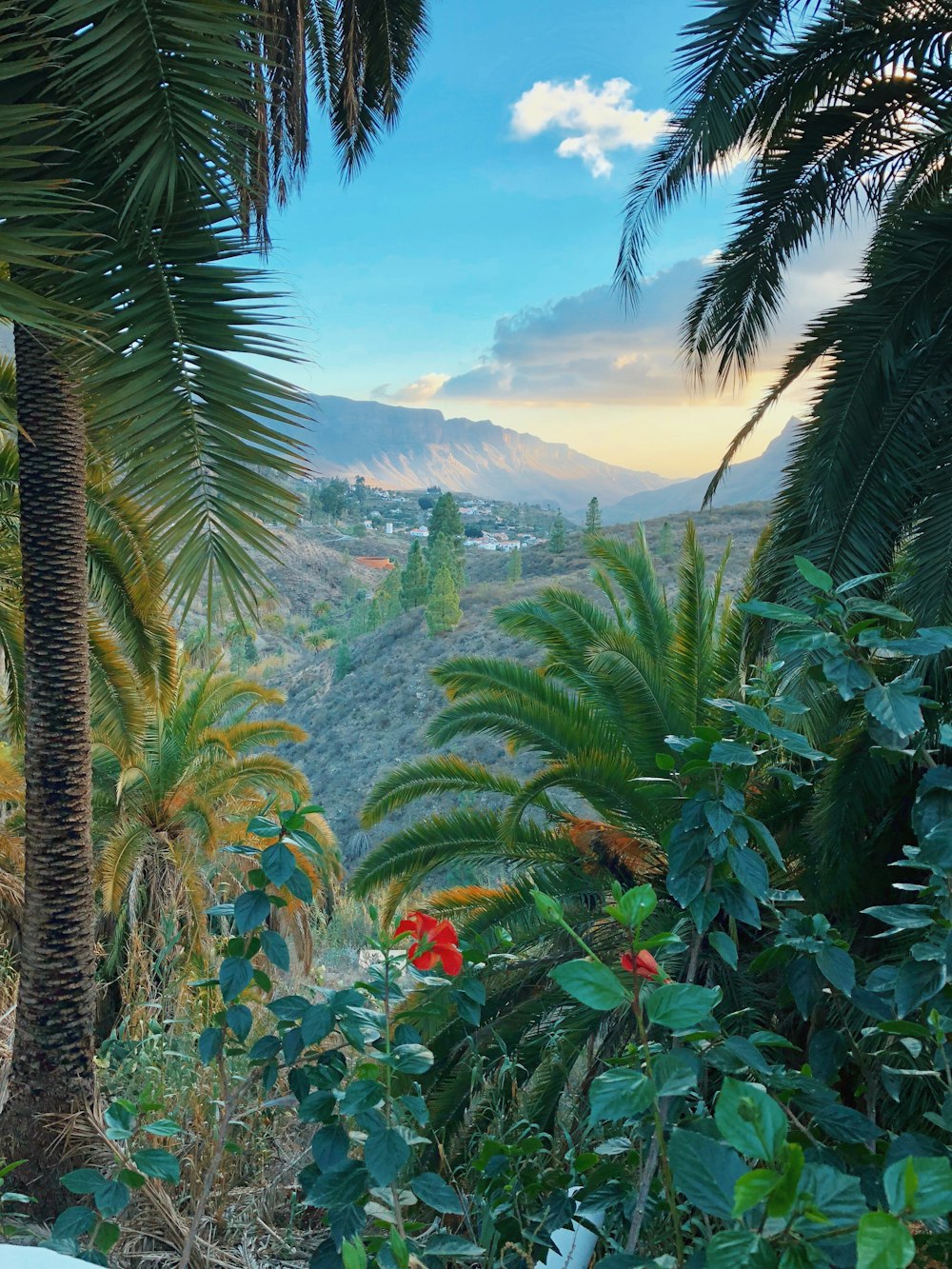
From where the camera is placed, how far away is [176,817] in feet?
32.7

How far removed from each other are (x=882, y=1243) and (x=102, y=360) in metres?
4.16

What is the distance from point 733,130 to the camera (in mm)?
5270

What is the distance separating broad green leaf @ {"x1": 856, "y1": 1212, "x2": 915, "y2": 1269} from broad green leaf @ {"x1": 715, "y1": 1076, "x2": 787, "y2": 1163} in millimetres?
106

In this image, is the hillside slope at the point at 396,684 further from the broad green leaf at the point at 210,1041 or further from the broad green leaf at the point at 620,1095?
the broad green leaf at the point at 620,1095

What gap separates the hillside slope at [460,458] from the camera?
4567 inches

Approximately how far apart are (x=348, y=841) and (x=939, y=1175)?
87.8ft

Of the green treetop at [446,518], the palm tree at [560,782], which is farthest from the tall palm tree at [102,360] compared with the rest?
the green treetop at [446,518]

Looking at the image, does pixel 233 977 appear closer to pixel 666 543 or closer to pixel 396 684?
pixel 666 543

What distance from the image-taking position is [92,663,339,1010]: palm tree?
9266 millimetres

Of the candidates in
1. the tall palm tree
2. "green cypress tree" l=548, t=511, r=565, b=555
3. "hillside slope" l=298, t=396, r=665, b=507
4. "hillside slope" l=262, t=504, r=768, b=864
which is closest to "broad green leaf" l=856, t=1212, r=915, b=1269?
the tall palm tree

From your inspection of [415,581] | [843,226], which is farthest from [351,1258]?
[415,581]

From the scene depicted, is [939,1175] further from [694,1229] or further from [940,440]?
[940,440]

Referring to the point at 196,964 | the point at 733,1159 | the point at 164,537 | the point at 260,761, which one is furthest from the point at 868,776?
the point at 260,761

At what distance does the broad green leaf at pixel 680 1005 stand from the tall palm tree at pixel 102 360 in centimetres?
304
